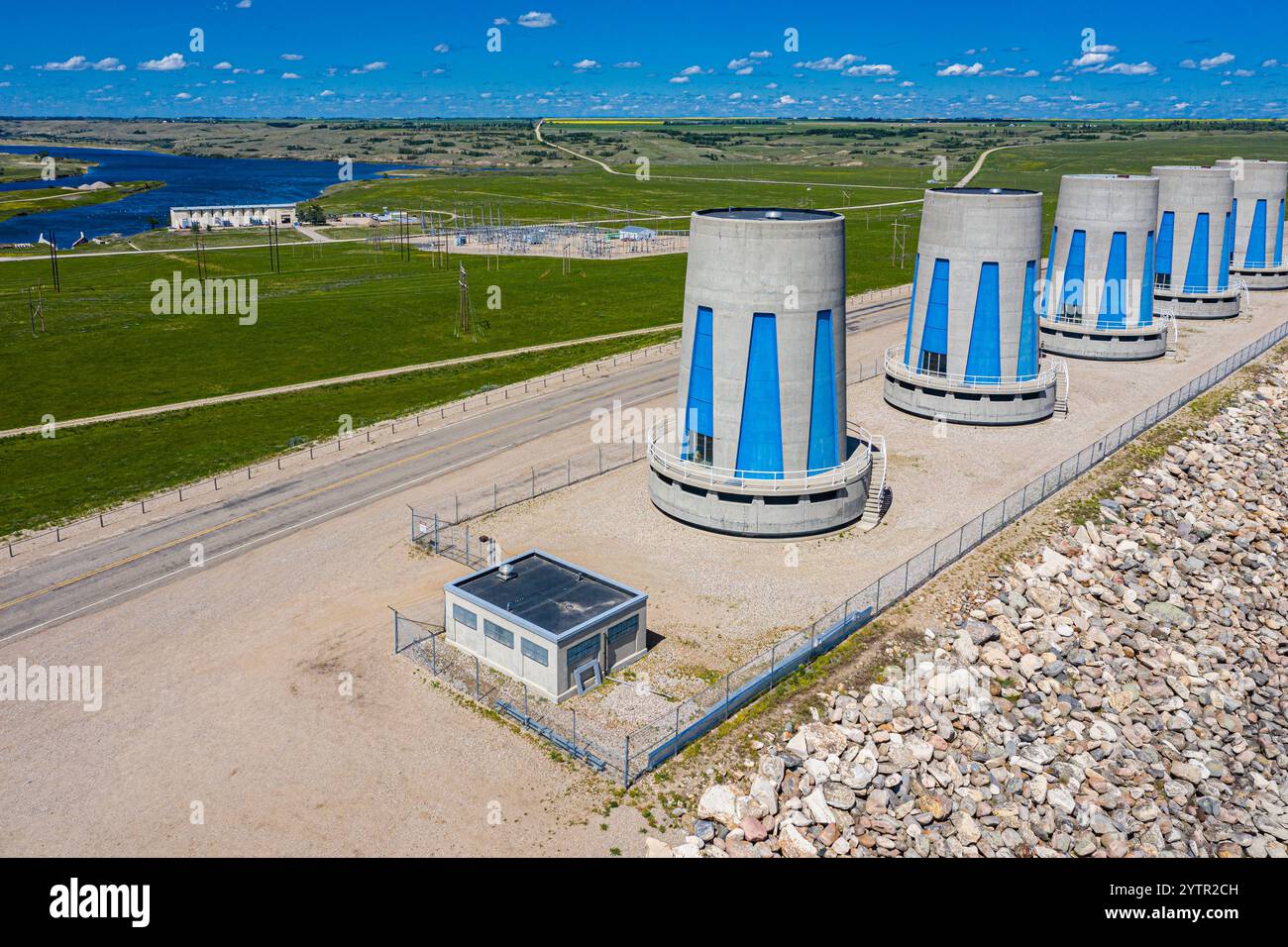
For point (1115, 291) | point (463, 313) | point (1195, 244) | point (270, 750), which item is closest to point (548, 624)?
point (270, 750)

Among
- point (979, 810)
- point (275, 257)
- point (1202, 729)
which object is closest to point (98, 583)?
point (979, 810)

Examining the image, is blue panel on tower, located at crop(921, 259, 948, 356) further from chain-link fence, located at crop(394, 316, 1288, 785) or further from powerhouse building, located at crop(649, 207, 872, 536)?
powerhouse building, located at crop(649, 207, 872, 536)

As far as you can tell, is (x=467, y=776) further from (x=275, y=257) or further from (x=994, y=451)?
(x=275, y=257)

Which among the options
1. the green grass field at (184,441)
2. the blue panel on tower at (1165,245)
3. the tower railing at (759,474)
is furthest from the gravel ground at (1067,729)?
the blue panel on tower at (1165,245)

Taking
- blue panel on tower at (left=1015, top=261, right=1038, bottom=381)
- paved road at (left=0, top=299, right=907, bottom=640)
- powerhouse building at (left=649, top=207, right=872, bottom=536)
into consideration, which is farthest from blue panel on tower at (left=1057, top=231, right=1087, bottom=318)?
powerhouse building at (left=649, top=207, right=872, bottom=536)

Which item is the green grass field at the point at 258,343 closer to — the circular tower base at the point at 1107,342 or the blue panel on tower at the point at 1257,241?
the circular tower base at the point at 1107,342

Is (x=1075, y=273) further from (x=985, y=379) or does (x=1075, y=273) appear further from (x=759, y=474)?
(x=759, y=474)
